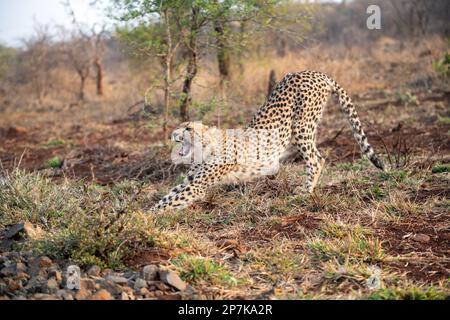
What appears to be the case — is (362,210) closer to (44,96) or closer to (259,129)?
(259,129)

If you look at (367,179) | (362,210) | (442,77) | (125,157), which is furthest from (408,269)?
(442,77)

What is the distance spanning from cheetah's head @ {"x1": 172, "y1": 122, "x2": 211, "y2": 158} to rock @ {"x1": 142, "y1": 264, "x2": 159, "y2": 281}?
7.03 feet

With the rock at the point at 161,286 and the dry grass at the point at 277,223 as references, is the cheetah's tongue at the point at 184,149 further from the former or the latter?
the rock at the point at 161,286

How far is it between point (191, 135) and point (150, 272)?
87.9 inches

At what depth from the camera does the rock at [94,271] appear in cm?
347

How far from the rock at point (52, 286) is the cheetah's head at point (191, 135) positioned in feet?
7.80

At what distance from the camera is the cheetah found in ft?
17.8

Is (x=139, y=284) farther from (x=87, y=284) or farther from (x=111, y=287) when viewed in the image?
(x=87, y=284)

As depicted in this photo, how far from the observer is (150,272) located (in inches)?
135

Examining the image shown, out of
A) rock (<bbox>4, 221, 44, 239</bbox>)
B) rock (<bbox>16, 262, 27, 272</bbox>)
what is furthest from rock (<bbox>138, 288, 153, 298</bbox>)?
rock (<bbox>4, 221, 44, 239</bbox>)

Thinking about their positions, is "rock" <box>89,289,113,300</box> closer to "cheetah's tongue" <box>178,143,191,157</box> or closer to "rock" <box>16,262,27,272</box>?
"rock" <box>16,262,27,272</box>
